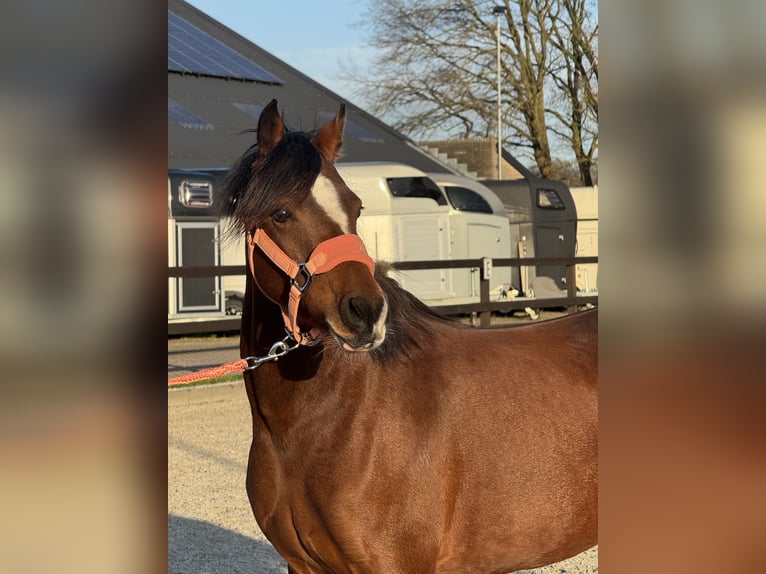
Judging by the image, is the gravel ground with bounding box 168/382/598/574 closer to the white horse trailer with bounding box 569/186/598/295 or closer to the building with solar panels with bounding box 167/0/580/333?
the building with solar panels with bounding box 167/0/580/333

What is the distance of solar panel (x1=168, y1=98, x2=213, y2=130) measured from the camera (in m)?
15.6

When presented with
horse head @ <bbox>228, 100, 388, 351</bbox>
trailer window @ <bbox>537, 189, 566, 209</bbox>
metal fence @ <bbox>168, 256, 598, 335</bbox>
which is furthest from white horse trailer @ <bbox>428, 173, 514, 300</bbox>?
horse head @ <bbox>228, 100, 388, 351</bbox>

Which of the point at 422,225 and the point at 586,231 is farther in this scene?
the point at 586,231

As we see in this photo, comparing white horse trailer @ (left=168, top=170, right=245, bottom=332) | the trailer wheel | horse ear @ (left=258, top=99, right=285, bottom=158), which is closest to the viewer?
horse ear @ (left=258, top=99, right=285, bottom=158)

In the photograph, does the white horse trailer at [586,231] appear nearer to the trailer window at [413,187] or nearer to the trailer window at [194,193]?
the trailer window at [413,187]

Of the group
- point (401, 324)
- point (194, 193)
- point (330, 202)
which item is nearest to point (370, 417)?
point (401, 324)

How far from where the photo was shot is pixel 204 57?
18.2 metres

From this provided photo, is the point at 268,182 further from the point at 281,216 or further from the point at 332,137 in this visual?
the point at 332,137

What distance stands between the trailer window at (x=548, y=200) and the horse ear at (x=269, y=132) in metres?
15.1

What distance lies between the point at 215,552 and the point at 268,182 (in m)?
2.72

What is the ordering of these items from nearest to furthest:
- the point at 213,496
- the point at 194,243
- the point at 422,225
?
the point at 213,496 < the point at 194,243 < the point at 422,225
